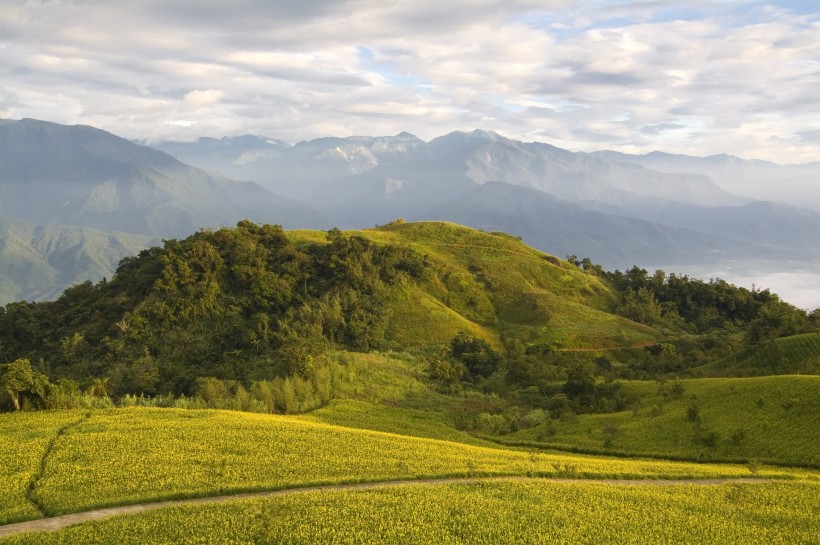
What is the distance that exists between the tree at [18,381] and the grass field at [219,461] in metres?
1.87

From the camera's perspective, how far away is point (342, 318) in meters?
72.3

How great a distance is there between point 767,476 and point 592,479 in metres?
9.00

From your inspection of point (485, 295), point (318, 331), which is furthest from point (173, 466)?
point (485, 295)

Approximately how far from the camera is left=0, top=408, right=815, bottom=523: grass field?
77.8 ft

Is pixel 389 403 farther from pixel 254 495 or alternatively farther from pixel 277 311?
pixel 254 495

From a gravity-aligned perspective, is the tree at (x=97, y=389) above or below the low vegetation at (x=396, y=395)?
below

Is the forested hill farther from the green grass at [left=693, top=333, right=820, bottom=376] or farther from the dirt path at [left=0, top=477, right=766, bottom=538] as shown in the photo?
the dirt path at [left=0, top=477, right=766, bottom=538]

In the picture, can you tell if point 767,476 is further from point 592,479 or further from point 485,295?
point 485,295

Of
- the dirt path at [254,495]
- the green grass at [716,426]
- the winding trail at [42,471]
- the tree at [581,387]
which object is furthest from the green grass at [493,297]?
the dirt path at [254,495]

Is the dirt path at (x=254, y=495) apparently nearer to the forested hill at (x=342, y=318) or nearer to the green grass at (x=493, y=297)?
the forested hill at (x=342, y=318)

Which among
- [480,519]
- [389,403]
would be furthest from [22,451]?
[389,403]

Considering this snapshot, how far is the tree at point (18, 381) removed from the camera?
33.6 metres

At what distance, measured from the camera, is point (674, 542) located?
1978 centimetres

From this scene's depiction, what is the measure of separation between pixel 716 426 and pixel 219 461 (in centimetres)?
3117
